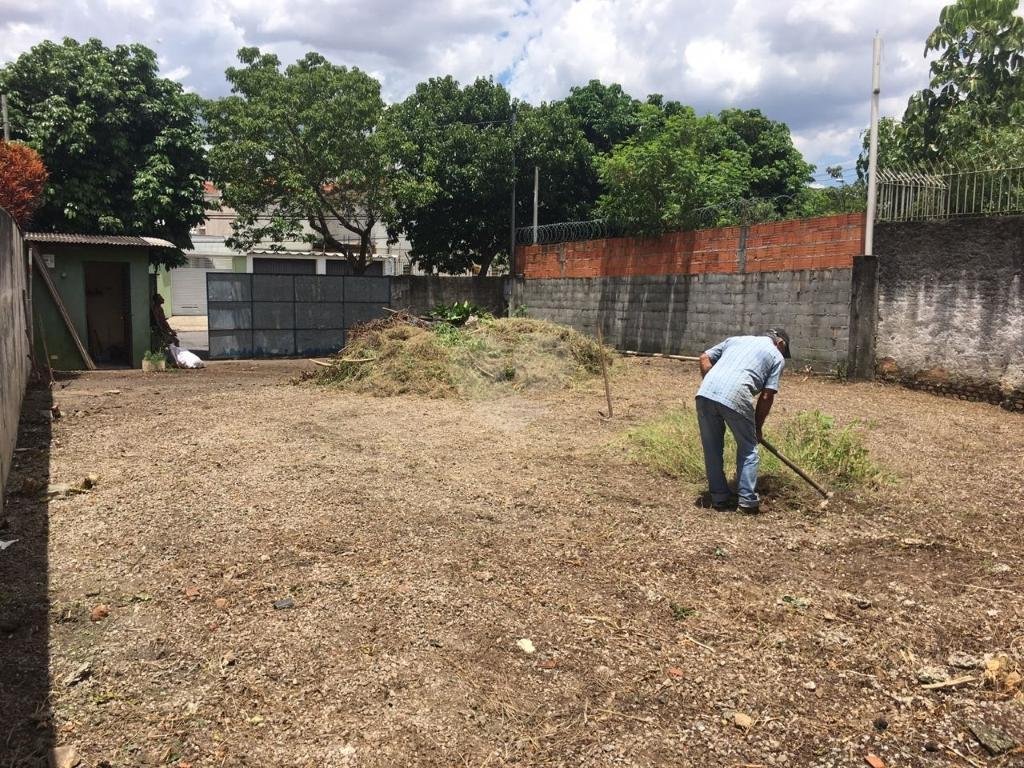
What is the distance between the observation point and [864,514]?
4.88m

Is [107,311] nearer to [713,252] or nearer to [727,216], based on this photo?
[713,252]

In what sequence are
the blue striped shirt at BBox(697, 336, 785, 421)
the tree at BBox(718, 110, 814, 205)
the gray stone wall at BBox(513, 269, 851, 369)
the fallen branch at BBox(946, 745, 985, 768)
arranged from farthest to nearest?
the tree at BBox(718, 110, 814, 205) < the gray stone wall at BBox(513, 269, 851, 369) < the blue striped shirt at BBox(697, 336, 785, 421) < the fallen branch at BBox(946, 745, 985, 768)

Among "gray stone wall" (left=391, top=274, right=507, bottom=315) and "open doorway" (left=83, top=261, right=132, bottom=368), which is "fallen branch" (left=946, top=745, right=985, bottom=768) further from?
"gray stone wall" (left=391, top=274, right=507, bottom=315)

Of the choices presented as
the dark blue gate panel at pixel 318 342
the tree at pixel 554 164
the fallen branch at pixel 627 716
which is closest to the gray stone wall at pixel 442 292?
the dark blue gate panel at pixel 318 342

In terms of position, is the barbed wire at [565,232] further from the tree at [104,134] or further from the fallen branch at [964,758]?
the fallen branch at [964,758]

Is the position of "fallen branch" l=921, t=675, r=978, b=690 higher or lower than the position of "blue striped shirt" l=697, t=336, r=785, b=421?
lower

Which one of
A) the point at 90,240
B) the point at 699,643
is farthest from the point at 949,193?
the point at 90,240

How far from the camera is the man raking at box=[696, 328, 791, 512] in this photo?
191 inches

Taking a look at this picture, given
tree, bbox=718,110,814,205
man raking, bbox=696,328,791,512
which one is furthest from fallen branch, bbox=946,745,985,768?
tree, bbox=718,110,814,205

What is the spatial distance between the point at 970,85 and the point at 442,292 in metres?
11.5

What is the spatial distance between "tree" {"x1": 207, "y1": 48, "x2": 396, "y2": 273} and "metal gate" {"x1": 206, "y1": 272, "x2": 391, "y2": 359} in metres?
1.79

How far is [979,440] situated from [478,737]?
633cm

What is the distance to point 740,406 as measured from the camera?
4.83 meters

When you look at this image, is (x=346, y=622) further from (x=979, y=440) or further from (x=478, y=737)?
(x=979, y=440)
